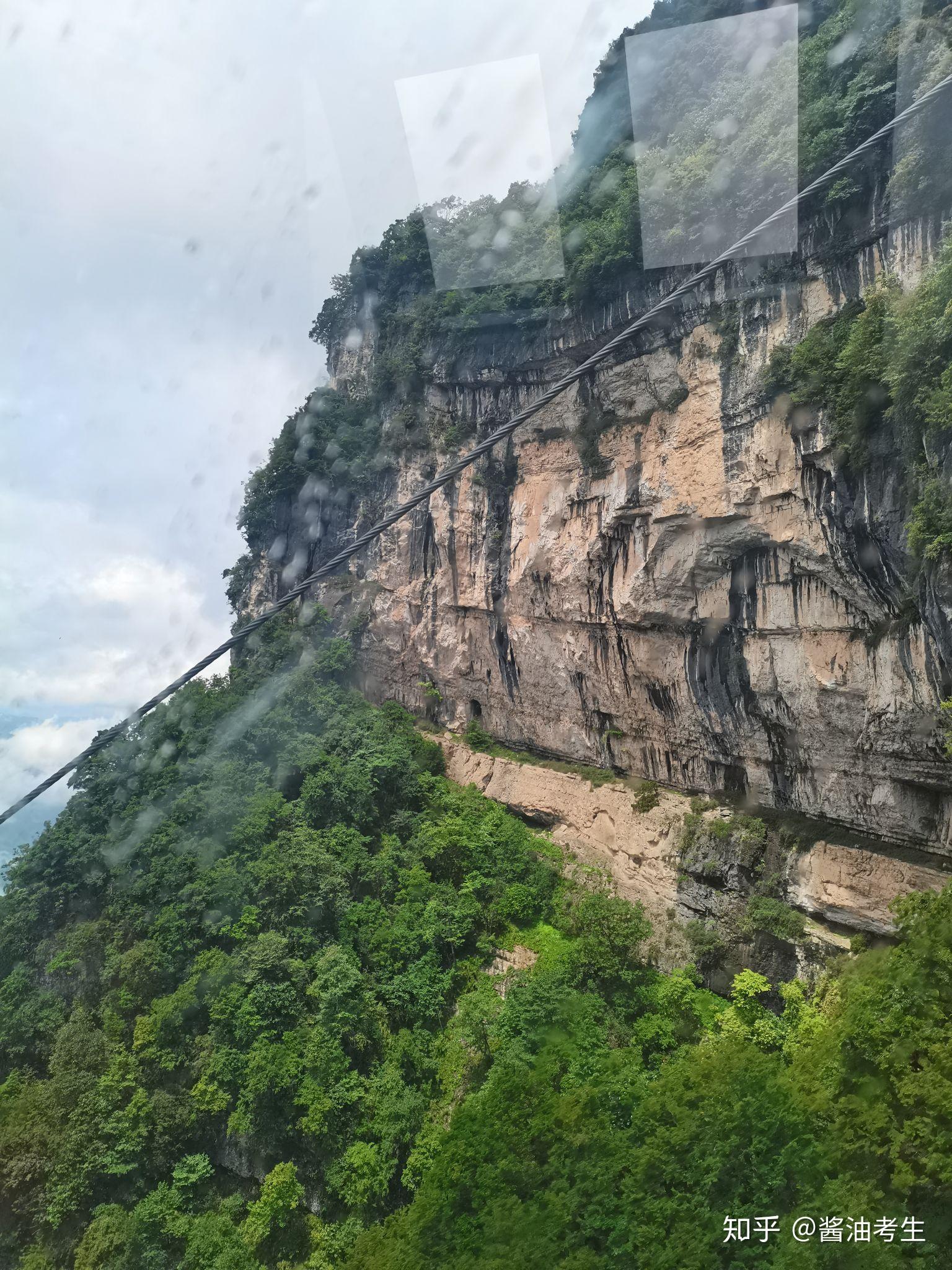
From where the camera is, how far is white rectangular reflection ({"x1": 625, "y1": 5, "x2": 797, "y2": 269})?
29.6ft

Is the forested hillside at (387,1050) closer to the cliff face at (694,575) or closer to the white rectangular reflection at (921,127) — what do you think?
the cliff face at (694,575)

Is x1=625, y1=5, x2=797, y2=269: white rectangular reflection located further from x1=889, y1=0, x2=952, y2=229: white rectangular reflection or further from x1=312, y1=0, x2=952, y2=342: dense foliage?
x1=889, y1=0, x2=952, y2=229: white rectangular reflection

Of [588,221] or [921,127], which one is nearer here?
[921,127]

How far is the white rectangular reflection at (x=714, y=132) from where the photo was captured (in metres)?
9.01

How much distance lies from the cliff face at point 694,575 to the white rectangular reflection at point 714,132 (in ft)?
2.72

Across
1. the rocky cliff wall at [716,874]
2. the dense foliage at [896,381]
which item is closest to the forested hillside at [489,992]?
the dense foliage at [896,381]

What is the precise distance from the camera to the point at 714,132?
32.3 feet

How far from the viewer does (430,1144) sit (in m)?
8.52

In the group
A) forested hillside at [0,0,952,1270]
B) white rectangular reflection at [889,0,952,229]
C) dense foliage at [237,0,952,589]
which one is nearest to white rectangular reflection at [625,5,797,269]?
dense foliage at [237,0,952,589]

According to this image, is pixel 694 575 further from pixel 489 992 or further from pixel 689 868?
pixel 489 992

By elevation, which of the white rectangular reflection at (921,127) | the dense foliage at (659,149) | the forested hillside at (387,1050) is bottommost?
the forested hillside at (387,1050)

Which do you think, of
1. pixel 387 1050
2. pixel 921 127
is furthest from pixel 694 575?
pixel 387 1050

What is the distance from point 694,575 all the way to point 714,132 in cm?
680

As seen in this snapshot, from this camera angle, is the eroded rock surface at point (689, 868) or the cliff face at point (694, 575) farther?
the eroded rock surface at point (689, 868)
